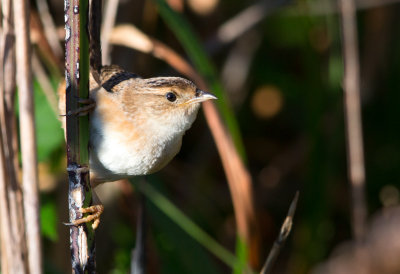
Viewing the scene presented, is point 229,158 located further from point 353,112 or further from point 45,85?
point 45,85

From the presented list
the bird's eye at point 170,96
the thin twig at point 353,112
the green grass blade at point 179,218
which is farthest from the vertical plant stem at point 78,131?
the thin twig at point 353,112

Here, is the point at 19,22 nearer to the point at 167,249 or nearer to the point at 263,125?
the point at 167,249

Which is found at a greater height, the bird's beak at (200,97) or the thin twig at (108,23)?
the thin twig at (108,23)

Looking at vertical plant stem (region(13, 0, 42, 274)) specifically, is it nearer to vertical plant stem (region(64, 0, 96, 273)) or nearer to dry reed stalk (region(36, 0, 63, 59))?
vertical plant stem (region(64, 0, 96, 273))

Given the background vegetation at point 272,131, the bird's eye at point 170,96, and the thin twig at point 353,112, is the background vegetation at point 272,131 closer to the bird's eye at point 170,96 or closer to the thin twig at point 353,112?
the thin twig at point 353,112

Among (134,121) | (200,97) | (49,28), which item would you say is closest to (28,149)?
(134,121)

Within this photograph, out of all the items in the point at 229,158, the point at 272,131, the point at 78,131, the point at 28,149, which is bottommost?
the point at 272,131
